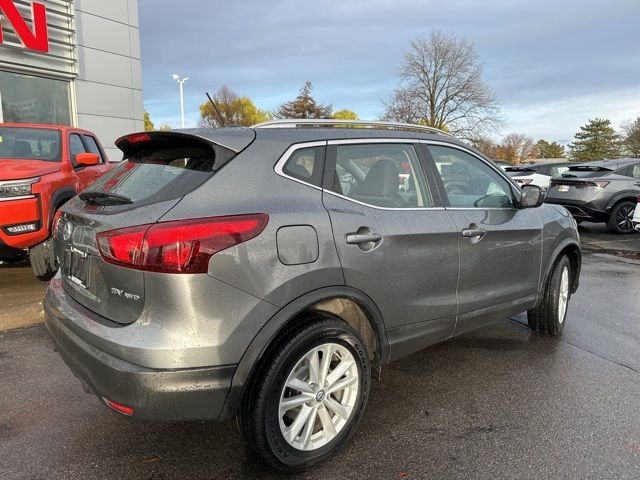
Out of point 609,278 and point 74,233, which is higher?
point 74,233

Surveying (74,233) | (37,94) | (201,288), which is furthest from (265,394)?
(37,94)

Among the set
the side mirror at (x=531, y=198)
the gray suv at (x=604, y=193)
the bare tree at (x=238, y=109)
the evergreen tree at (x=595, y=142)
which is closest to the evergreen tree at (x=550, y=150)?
the evergreen tree at (x=595, y=142)

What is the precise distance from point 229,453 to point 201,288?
3.54 ft

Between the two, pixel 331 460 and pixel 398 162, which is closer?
pixel 331 460

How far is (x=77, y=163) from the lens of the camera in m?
6.19

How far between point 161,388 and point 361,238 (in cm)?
119

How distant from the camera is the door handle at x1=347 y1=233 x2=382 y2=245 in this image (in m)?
2.54

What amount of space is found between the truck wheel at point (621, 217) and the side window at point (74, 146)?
10.5 metres

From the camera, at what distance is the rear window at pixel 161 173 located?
2.32m

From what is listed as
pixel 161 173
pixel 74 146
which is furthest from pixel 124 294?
pixel 74 146

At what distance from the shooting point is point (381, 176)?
3.01 m

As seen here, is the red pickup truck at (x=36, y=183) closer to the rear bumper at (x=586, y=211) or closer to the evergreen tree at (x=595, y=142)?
the rear bumper at (x=586, y=211)

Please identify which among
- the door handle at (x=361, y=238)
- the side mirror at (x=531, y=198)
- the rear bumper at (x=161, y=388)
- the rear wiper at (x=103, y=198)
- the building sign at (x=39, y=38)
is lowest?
the rear bumper at (x=161, y=388)

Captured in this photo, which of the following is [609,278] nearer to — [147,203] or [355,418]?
[355,418]
